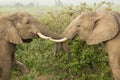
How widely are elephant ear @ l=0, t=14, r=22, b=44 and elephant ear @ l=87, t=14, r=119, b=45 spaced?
1.23 m

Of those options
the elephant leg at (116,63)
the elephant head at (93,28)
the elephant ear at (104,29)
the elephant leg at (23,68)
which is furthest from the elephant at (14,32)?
the elephant leg at (116,63)

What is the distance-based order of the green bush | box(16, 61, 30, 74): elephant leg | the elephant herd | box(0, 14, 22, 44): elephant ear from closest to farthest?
the elephant herd, box(0, 14, 22, 44): elephant ear, the green bush, box(16, 61, 30, 74): elephant leg

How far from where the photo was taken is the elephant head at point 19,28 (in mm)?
6855

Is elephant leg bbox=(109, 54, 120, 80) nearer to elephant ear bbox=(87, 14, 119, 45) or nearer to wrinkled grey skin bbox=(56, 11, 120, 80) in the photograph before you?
wrinkled grey skin bbox=(56, 11, 120, 80)

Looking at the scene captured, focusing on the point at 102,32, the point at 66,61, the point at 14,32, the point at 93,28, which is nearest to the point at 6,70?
the point at 14,32

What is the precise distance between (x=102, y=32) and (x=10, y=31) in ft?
5.14

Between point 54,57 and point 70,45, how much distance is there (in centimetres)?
52

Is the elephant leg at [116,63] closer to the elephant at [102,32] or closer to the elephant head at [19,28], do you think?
the elephant at [102,32]

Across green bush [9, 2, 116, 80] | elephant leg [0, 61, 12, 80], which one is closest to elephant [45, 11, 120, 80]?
green bush [9, 2, 116, 80]

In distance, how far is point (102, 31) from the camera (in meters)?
6.59

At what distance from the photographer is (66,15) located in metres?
8.78

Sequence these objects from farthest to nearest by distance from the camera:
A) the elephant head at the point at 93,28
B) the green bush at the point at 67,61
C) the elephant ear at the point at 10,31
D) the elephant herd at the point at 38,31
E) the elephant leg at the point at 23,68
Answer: the elephant leg at the point at 23,68, the green bush at the point at 67,61, the elephant ear at the point at 10,31, the elephant herd at the point at 38,31, the elephant head at the point at 93,28

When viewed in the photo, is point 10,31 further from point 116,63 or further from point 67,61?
point 116,63

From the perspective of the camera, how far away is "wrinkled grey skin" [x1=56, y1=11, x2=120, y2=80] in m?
6.47
